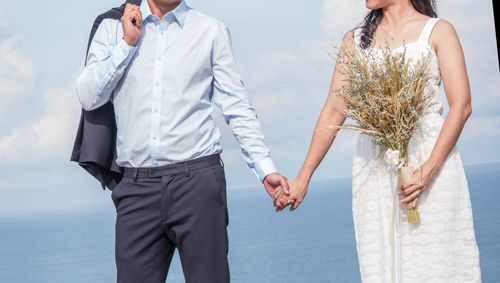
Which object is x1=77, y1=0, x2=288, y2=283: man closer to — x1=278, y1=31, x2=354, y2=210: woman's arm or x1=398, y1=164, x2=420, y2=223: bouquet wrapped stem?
x1=278, y1=31, x2=354, y2=210: woman's arm

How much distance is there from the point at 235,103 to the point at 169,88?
234 mm

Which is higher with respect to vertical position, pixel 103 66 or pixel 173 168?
pixel 103 66

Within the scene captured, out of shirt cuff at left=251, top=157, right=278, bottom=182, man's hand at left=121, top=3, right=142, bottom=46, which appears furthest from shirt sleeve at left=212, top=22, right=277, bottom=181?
man's hand at left=121, top=3, right=142, bottom=46

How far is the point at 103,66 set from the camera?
2092 mm

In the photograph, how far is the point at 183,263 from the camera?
2.15m

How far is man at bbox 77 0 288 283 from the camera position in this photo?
82.9 inches

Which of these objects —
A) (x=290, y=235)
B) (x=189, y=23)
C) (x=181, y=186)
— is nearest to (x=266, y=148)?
(x=181, y=186)

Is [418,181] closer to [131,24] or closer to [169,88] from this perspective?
[169,88]

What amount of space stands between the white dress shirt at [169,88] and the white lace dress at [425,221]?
0.39m

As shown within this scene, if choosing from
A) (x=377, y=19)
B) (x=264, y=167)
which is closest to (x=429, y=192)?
(x=264, y=167)

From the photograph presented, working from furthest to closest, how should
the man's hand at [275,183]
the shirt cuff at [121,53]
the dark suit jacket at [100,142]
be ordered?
the man's hand at [275,183]
the dark suit jacket at [100,142]
the shirt cuff at [121,53]

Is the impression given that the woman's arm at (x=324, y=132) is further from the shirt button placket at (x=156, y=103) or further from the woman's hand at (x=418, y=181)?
the shirt button placket at (x=156, y=103)

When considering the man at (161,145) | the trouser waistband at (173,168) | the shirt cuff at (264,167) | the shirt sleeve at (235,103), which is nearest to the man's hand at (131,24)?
the man at (161,145)

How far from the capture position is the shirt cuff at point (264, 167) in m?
2.28
